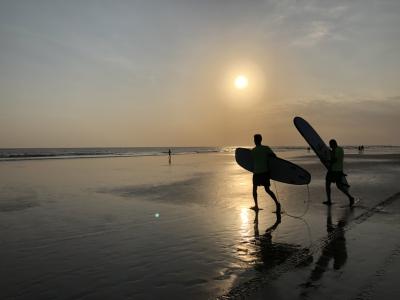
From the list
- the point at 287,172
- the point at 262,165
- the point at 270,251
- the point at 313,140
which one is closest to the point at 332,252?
the point at 270,251

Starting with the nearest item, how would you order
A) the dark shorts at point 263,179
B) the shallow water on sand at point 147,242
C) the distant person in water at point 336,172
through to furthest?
the shallow water on sand at point 147,242 → the dark shorts at point 263,179 → the distant person in water at point 336,172

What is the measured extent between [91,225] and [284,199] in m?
7.19

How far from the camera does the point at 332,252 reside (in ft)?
21.5

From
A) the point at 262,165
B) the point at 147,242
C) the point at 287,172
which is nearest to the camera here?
the point at 147,242

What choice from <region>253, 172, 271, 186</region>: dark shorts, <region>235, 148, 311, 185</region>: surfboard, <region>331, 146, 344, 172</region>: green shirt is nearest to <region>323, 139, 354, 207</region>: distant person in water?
<region>331, 146, 344, 172</region>: green shirt

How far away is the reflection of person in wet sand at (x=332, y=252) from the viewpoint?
547cm

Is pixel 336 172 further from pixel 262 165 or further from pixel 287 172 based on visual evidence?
pixel 262 165

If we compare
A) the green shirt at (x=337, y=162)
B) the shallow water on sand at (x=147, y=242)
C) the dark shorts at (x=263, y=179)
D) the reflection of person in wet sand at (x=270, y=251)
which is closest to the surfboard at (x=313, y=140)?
the green shirt at (x=337, y=162)

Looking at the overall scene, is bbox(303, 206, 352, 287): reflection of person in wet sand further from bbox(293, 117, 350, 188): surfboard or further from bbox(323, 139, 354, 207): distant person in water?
bbox(293, 117, 350, 188): surfboard

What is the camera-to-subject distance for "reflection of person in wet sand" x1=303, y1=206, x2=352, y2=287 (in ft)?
17.9

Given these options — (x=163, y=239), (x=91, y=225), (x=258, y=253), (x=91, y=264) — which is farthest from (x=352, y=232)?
(x=91, y=225)

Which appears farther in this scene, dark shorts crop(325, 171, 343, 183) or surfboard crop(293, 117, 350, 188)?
surfboard crop(293, 117, 350, 188)

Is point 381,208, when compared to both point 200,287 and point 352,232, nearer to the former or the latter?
point 352,232

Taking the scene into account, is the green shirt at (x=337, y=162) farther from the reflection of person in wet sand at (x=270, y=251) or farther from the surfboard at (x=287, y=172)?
the reflection of person in wet sand at (x=270, y=251)
